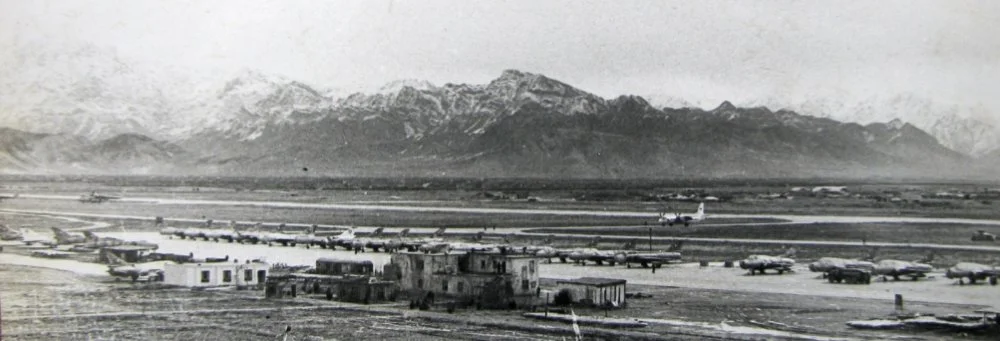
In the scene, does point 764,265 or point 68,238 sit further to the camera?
point 68,238

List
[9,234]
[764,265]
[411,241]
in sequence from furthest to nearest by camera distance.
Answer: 1. [9,234]
2. [411,241]
3. [764,265]

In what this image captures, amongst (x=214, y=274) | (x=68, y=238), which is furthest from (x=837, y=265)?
(x=68, y=238)

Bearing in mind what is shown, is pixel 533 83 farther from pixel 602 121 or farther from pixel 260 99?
pixel 602 121

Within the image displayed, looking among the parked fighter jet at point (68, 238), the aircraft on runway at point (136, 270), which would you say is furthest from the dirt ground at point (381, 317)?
the parked fighter jet at point (68, 238)

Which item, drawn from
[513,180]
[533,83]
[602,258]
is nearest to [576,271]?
[602,258]

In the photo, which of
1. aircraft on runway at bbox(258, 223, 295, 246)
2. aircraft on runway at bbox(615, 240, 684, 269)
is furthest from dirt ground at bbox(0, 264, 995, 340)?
aircraft on runway at bbox(258, 223, 295, 246)

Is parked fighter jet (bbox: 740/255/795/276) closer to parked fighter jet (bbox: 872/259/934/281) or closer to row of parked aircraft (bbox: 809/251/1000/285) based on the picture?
row of parked aircraft (bbox: 809/251/1000/285)

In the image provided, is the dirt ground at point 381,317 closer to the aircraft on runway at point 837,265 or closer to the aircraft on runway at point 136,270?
the aircraft on runway at point 136,270

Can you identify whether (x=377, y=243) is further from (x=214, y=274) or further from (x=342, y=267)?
(x=214, y=274)
